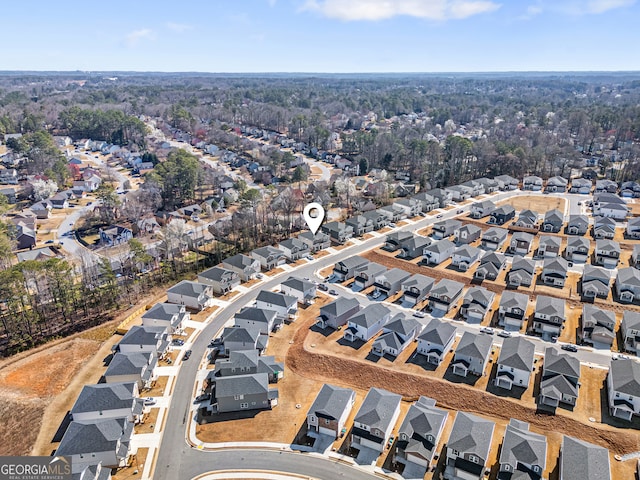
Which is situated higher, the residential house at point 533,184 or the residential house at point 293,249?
the residential house at point 533,184

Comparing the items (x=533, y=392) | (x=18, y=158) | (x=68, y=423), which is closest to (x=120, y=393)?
(x=68, y=423)

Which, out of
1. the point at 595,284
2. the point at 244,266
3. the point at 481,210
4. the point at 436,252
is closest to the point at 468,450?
the point at 595,284

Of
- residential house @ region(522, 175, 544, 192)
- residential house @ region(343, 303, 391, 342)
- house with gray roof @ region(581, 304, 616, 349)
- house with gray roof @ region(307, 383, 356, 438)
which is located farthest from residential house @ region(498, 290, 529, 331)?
residential house @ region(522, 175, 544, 192)

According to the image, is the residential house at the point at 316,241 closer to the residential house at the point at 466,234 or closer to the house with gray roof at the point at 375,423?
the residential house at the point at 466,234

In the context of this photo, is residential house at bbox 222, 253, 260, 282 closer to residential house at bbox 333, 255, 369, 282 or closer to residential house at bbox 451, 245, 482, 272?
residential house at bbox 333, 255, 369, 282

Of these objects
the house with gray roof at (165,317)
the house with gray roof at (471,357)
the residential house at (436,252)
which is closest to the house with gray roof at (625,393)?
the house with gray roof at (471,357)

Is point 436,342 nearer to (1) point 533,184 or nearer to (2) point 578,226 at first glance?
(2) point 578,226

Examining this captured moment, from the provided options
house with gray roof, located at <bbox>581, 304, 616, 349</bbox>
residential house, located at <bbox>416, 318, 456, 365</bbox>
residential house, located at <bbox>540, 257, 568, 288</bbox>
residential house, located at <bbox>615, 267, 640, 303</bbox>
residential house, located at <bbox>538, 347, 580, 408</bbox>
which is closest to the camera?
residential house, located at <bbox>538, 347, 580, 408</bbox>
